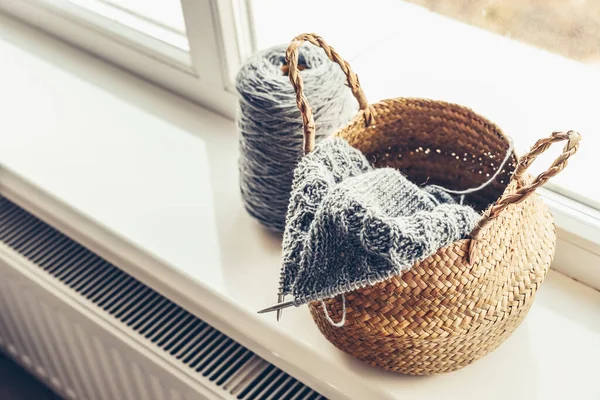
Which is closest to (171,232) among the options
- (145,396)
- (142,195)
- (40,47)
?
(142,195)

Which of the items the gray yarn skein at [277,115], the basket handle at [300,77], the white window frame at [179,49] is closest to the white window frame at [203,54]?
the white window frame at [179,49]

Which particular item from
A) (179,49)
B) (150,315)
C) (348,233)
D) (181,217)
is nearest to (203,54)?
(179,49)

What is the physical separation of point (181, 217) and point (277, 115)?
0.24 m

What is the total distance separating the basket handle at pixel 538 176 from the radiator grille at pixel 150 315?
0.34 meters

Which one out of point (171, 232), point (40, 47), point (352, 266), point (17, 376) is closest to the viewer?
point (352, 266)

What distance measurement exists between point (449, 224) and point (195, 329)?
0.43 m

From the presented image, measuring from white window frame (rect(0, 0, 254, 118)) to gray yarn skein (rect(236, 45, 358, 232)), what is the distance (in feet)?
0.52

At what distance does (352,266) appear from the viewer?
499 millimetres

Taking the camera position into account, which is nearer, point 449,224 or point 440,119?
point 449,224

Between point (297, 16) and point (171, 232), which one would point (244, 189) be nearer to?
point (171, 232)

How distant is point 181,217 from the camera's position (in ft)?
2.69

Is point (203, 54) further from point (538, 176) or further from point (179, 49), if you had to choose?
point (538, 176)

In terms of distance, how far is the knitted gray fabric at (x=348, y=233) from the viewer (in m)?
0.48

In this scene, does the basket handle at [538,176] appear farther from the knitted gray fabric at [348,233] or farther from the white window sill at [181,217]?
the white window sill at [181,217]
